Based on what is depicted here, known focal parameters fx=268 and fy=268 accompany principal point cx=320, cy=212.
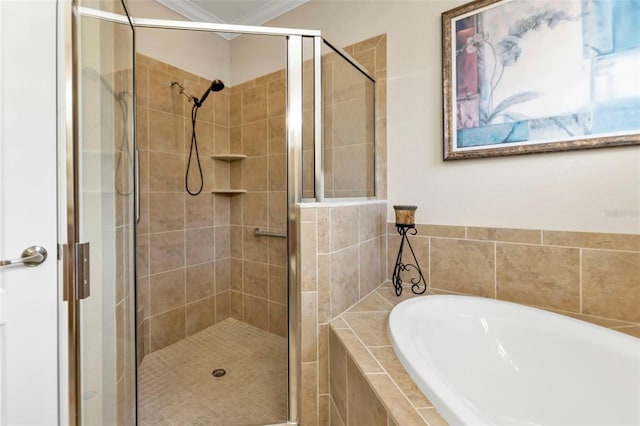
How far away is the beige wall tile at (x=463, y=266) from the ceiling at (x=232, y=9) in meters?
2.11

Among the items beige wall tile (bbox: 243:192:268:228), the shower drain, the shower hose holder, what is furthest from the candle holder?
the shower drain

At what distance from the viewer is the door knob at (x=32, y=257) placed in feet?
2.51

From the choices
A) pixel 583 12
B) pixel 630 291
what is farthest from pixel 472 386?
pixel 583 12

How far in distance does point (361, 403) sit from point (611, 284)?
121cm

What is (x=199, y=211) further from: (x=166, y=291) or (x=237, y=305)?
(x=237, y=305)

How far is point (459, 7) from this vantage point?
1.46m

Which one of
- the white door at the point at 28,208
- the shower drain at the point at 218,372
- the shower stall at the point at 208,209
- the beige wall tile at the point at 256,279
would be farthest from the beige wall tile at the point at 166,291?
the white door at the point at 28,208

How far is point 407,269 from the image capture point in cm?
169

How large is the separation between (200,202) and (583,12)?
8.30 ft

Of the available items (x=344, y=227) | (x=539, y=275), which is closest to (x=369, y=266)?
(x=344, y=227)

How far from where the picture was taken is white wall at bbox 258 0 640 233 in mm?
1182

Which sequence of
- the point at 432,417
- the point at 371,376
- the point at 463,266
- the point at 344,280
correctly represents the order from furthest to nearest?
the point at 463,266, the point at 344,280, the point at 371,376, the point at 432,417

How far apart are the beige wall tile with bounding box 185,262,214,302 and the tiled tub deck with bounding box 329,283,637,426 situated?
1.43m

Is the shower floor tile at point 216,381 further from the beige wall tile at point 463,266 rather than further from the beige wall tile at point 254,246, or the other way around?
the beige wall tile at point 463,266
